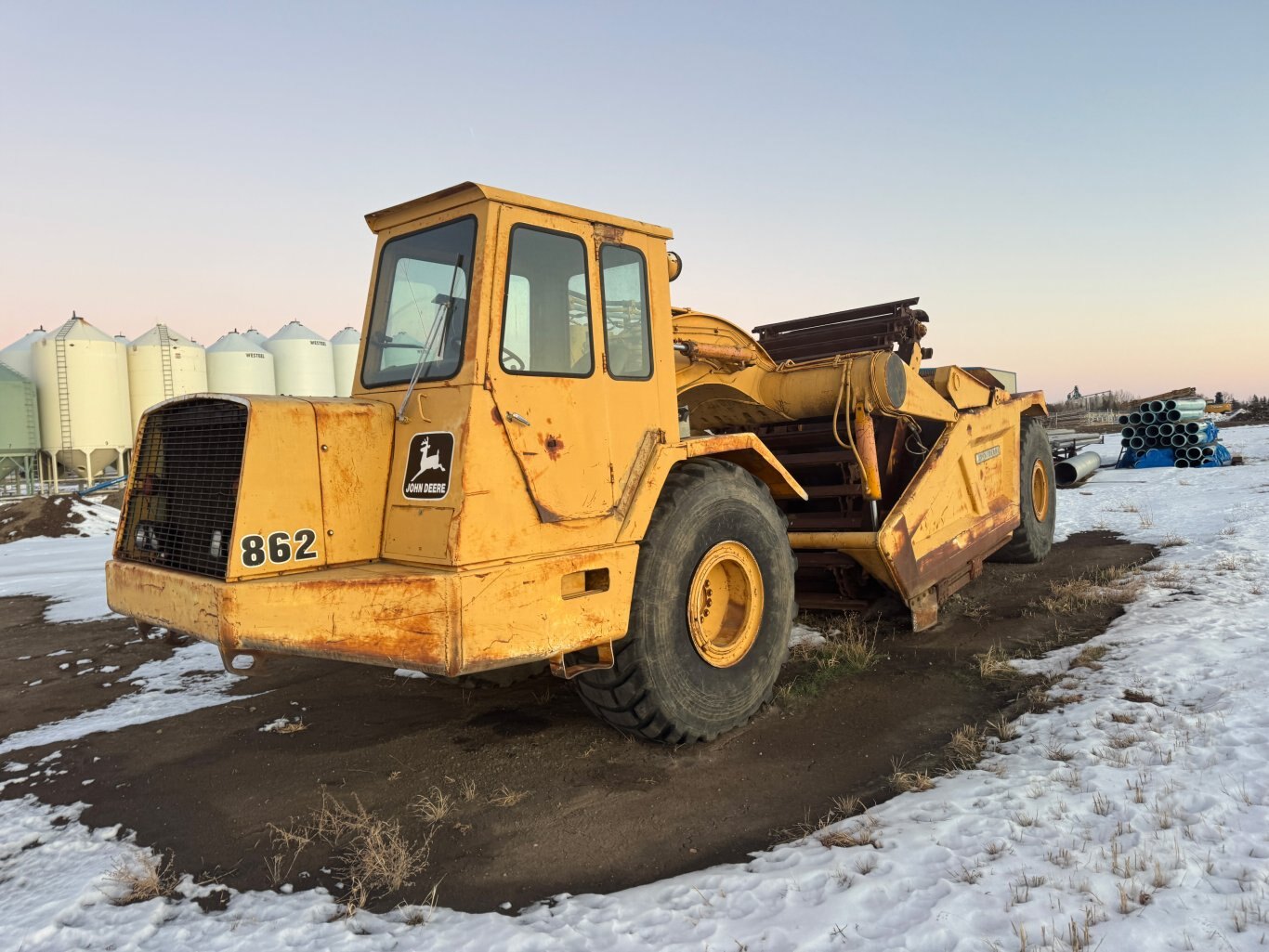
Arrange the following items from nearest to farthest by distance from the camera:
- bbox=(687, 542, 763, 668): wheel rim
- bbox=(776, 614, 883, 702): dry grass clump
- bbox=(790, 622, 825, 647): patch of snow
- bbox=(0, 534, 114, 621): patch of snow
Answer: bbox=(687, 542, 763, 668): wheel rim → bbox=(776, 614, 883, 702): dry grass clump → bbox=(790, 622, 825, 647): patch of snow → bbox=(0, 534, 114, 621): patch of snow

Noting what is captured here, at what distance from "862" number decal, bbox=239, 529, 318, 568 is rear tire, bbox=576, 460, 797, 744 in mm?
1428

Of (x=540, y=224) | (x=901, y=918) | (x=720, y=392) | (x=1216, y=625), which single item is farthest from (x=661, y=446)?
(x=1216, y=625)

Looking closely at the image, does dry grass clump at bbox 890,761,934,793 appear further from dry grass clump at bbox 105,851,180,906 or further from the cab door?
dry grass clump at bbox 105,851,180,906

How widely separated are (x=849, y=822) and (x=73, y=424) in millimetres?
31337

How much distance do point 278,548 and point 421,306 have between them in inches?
54.0

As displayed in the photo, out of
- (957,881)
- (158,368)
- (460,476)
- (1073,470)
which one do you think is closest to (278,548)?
(460,476)

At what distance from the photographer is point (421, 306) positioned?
409cm

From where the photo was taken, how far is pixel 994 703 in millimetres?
4770

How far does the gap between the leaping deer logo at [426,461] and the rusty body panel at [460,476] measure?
17mm

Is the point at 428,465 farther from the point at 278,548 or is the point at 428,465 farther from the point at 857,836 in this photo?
the point at 857,836

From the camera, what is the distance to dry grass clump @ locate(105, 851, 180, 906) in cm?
305

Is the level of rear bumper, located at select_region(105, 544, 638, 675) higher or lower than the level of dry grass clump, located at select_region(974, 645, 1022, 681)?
higher

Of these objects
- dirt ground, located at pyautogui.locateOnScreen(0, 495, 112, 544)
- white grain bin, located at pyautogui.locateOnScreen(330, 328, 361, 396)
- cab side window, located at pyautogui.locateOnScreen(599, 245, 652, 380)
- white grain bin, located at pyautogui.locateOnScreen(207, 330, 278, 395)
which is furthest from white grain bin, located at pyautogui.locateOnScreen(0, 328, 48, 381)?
cab side window, located at pyautogui.locateOnScreen(599, 245, 652, 380)

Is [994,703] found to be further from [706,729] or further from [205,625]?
[205,625]
